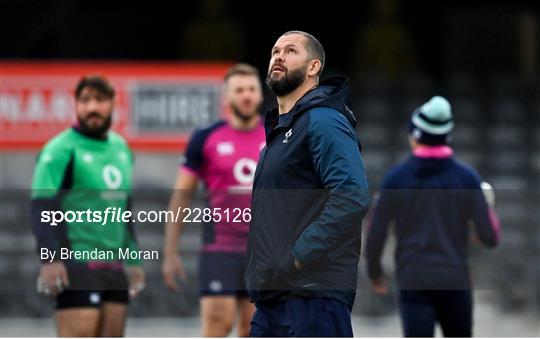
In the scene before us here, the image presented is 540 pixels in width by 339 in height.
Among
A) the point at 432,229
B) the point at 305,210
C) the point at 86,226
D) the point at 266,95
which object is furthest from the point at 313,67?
the point at 266,95

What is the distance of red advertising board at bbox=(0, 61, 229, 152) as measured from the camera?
13.8m

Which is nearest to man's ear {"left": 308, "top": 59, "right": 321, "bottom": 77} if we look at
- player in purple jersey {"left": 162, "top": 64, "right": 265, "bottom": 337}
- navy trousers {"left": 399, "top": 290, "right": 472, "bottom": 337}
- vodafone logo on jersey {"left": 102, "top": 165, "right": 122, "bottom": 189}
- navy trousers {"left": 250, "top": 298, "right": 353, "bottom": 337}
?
navy trousers {"left": 250, "top": 298, "right": 353, "bottom": 337}

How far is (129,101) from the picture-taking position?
544 inches

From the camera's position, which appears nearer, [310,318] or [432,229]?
[310,318]

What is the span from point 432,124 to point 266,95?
8125 mm

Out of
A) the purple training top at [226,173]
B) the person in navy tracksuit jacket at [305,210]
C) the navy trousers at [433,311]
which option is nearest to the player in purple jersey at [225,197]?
the purple training top at [226,173]

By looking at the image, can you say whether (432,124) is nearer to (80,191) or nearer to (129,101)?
(80,191)

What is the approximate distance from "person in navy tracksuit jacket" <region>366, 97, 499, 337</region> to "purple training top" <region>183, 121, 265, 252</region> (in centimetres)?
91

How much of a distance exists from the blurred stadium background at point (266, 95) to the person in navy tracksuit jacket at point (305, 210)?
13.9 ft

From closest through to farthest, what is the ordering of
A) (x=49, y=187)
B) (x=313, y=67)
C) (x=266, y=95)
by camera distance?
(x=313, y=67)
(x=49, y=187)
(x=266, y=95)

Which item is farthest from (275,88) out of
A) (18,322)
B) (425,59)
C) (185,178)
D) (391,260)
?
(425,59)

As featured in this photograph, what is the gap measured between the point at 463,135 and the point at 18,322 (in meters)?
6.89

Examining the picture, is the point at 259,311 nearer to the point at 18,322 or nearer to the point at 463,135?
the point at 18,322

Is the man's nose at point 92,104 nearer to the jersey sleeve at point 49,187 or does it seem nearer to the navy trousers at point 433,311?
the jersey sleeve at point 49,187
